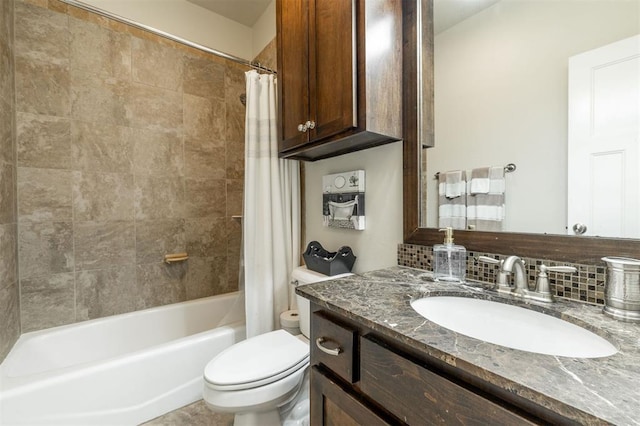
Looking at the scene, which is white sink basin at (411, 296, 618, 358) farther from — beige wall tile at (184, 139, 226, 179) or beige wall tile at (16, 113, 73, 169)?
beige wall tile at (16, 113, 73, 169)

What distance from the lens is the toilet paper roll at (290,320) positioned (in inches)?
58.4

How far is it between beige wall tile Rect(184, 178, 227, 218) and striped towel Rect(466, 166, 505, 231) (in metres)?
1.93

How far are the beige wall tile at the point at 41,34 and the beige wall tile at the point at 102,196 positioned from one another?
72 centimetres

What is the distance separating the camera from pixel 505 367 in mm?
419

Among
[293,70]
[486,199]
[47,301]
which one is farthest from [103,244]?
[486,199]

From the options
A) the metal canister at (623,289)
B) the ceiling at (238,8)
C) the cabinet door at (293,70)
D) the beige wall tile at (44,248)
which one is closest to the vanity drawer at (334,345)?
the metal canister at (623,289)

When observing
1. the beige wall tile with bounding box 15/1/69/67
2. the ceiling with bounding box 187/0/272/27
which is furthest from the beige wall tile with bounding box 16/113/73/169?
the ceiling with bounding box 187/0/272/27

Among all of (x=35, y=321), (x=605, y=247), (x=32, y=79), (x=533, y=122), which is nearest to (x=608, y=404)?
(x=605, y=247)

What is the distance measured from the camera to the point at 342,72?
103cm

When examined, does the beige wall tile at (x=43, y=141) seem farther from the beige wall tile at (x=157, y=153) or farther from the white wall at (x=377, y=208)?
the white wall at (x=377, y=208)

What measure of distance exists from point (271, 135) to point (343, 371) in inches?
51.3

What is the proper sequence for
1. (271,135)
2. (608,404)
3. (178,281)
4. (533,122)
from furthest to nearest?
(178,281), (271,135), (533,122), (608,404)

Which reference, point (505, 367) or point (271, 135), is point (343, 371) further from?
point (271, 135)

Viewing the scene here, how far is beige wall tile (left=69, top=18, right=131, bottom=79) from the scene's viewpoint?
1707 millimetres
